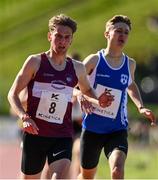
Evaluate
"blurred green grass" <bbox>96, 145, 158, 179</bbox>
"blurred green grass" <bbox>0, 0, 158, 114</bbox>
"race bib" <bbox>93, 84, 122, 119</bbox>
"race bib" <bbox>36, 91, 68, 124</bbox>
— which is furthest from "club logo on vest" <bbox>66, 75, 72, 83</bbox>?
"blurred green grass" <bbox>0, 0, 158, 114</bbox>

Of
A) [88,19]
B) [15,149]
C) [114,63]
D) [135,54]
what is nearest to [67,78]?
[114,63]

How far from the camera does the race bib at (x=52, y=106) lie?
7.31 metres

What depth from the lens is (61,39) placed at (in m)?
7.20

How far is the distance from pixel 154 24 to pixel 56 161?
141 ft

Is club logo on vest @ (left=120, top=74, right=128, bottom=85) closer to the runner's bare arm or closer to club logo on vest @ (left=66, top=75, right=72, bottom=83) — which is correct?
club logo on vest @ (left=66, top=75, right=72, bottom=83)

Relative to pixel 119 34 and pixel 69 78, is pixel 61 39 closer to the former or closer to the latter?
pixel 69 78

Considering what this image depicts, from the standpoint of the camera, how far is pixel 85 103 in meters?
7.57

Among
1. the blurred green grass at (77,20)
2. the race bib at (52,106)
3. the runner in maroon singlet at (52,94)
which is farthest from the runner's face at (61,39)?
the blurred green grass at (77,20)

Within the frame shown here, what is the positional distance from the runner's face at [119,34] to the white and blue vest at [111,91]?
→ 21 cm

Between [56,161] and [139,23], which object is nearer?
[56,161]

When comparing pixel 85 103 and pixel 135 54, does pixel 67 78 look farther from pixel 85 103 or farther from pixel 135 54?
pixel 135 54

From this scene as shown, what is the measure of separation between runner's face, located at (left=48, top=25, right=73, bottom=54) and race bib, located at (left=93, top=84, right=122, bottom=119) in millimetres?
941

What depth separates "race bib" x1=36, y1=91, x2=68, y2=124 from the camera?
7312 millimetres

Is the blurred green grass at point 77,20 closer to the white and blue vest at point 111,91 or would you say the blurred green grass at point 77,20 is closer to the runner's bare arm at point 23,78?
the white and blue vest at point 111,91
